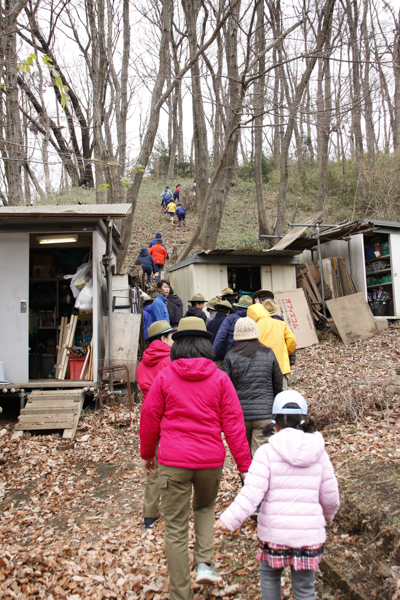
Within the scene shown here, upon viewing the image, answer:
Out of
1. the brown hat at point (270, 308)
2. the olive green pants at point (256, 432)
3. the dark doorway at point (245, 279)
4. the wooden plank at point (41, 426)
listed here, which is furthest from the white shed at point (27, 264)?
the dark doorway at point (245, 279)

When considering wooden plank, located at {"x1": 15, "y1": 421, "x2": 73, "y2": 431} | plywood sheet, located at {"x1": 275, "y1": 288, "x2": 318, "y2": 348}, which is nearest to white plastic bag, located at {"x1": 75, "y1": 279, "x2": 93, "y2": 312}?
wooden plank, located at {"x1": 15, "y1": 421, "x2": 73, "y2": 431}

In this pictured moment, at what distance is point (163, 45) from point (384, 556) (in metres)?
15.2

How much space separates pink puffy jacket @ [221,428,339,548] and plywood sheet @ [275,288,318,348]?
31.2 ft

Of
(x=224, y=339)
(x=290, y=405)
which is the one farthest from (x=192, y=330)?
(x=224, y=339)

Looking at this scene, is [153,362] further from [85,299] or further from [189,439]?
[85,299]

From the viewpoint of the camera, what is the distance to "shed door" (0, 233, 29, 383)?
7914 millimetres

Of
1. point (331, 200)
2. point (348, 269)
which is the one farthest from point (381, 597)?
point (331, 200)

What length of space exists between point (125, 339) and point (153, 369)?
4.38 m

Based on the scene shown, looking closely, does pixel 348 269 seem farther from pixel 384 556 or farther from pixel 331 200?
pixel 331 200

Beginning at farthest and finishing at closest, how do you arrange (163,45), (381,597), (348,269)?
(163,45) → (348,269) → (381,597)

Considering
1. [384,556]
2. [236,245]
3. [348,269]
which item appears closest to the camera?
[384,556]

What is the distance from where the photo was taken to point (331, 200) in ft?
84.0

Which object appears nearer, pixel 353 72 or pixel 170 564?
pixel 170 564

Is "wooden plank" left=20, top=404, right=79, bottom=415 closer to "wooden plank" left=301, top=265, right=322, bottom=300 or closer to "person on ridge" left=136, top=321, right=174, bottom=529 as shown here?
"person on ridge" left=136, top=321, right=174, bottom=529
